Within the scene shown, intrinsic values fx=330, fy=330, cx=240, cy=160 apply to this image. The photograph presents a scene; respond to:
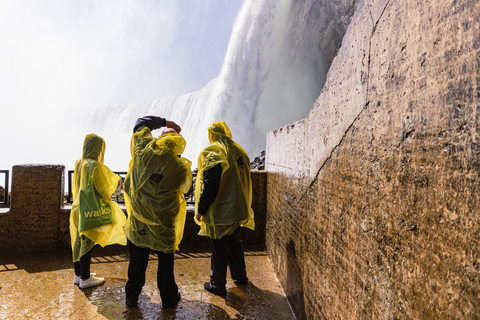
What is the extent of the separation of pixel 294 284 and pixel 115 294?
1.93 meters

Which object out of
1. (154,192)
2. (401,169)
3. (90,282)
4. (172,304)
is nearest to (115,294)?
(90,282)

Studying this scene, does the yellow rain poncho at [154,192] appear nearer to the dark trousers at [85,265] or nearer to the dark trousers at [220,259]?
the dark trousers at [220,259]

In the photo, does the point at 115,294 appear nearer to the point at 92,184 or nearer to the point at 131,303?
the point at 131,303

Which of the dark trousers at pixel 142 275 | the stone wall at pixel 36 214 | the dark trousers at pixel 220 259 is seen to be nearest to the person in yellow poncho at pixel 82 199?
the dark trousers at pixel 142 275

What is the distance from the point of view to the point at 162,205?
10.5 ft

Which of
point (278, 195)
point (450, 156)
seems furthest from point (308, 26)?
point (450, 156)

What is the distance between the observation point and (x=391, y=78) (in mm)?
1434

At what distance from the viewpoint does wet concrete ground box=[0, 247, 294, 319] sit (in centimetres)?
312

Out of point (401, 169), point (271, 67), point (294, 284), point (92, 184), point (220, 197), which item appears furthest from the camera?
point (271, 67)

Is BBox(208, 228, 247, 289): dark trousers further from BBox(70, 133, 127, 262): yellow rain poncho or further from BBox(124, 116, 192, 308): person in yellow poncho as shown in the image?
BBox(70, 133, 127, 262): yellow rain poncho

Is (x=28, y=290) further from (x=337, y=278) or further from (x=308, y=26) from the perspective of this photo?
(x=308, y=26)

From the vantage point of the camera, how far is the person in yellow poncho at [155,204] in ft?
10.4

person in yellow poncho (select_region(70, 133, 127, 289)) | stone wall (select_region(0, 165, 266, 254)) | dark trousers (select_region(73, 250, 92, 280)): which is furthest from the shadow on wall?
stone wall (select_region(0, 165, 266, 254))

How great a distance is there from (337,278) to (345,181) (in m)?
0.59
